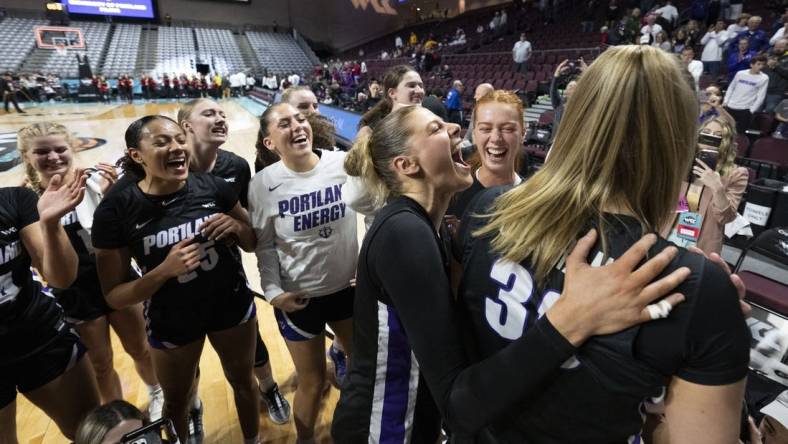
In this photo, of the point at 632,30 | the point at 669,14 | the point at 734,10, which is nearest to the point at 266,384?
the point at 632,30

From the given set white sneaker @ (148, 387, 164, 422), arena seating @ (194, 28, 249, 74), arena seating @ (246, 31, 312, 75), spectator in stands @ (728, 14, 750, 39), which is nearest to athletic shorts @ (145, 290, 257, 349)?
white sneaker @ (148, 387, 164, 422)

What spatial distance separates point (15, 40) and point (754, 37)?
1212 inches

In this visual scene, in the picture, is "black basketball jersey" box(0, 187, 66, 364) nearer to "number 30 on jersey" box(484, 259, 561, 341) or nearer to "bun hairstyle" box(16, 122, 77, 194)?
"bun hairstyle" box(16, 122, 77, 194)

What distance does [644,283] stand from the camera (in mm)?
681

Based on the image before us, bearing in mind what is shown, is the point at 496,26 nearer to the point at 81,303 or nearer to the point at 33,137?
the point at 33,137

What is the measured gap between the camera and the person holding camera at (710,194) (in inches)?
82.4

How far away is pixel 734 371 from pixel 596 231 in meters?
0.31

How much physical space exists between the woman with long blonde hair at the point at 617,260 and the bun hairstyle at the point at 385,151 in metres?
0.46

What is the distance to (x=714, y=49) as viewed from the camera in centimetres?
769

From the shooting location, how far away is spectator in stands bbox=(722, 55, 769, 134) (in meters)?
5.87

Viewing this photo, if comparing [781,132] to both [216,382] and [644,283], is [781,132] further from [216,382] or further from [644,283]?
[216,382]

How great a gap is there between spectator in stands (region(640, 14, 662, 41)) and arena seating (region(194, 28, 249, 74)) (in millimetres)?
24172

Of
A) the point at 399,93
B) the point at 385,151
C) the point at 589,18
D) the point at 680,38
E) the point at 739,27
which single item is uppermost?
the point at 589,18

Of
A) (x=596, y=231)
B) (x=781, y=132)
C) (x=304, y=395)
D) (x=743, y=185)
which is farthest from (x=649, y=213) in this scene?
(x=781, y=132)
